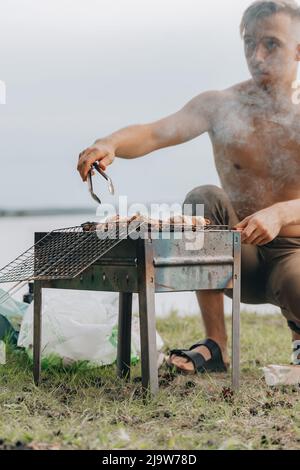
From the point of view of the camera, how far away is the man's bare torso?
5043 millimetres

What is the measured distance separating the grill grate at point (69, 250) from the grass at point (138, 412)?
0.59 m

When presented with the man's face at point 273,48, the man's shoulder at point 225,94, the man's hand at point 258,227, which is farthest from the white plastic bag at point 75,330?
the man's face at point 273,48

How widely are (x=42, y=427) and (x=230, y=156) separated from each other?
7.76ft

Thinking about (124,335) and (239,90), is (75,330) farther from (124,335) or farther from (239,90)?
(239,90)

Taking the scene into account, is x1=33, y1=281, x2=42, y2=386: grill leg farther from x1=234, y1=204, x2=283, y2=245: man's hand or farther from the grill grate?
x1=234, y1=204, x2=283, y2=245: man's hand

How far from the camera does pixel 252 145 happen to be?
5.07 meters

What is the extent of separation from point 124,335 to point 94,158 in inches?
41.8

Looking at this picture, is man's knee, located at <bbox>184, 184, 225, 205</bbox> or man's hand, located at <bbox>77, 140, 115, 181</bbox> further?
man's knee, located at <bbox>184, 184, 225, 205</bbox>

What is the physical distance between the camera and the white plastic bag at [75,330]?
4.72 metres

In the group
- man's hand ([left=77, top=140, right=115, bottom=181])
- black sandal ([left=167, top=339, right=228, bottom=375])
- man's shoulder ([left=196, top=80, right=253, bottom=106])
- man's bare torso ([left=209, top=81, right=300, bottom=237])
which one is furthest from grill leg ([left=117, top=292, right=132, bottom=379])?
man's shoulder ([left=196, top=80, right=253, bottom=106])

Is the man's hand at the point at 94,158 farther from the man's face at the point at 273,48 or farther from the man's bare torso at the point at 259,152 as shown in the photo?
the man's face at the point at 273,48

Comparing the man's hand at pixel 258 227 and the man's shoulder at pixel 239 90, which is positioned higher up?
the man's shoulder at pixel 239 90

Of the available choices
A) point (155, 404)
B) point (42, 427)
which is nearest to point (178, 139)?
point (155, 404)

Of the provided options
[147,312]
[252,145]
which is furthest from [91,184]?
[252,145]
